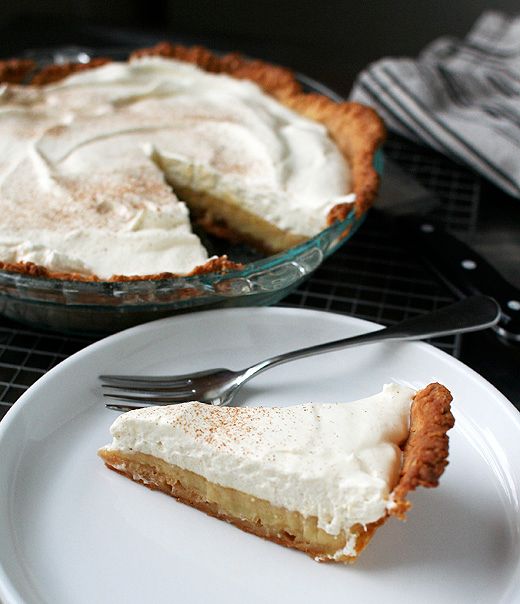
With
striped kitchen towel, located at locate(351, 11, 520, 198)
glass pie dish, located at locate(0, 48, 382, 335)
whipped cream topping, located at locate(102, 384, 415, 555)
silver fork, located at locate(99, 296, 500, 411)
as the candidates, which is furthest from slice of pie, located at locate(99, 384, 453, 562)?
striped kitchen towel, located at locate(351, 11, 520, 198)

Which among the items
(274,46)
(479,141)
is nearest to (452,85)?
(479,141)

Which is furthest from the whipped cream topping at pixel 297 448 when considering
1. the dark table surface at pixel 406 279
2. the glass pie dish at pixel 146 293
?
the dark table surface at pixel 406 279

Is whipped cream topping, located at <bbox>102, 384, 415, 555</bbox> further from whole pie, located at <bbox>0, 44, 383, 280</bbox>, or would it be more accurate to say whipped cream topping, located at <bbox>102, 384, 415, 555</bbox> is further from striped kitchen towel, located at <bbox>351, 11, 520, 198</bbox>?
striped kitchen towel, located at <bbox>351, 11, 520, 198</bbox>

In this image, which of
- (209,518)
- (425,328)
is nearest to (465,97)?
(425,328)

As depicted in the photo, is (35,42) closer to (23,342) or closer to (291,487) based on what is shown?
(23,342)

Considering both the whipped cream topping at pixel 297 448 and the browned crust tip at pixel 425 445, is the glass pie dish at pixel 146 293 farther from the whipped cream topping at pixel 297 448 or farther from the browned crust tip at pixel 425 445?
the browned crust tip at pixel 425 445

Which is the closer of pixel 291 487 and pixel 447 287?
pixel 291 487

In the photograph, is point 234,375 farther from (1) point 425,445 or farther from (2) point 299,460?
(1) point 425,445
